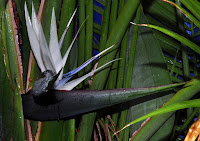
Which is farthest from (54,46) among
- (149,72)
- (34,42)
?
(149,72)

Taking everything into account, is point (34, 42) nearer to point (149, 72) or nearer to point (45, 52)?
point (45, 52)

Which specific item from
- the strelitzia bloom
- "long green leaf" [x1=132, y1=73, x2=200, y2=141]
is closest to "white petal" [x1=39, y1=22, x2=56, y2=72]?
the strelitzia bloom

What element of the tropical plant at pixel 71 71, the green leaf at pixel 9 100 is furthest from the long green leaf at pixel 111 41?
the green leaf at pixel 9 100

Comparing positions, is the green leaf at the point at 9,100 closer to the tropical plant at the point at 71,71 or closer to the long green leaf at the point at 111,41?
the tropical plant at the point at 71,71

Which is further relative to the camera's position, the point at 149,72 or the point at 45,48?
the point at 149,72

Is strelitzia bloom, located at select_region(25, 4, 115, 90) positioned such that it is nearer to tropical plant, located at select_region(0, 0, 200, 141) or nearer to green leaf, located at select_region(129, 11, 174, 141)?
tropical plant, located at select_region(0, 0, 200, 141)

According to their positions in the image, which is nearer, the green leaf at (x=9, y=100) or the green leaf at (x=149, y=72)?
the green leaf at (x=9, y=100)

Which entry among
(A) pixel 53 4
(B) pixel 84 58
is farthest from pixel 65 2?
(B) pixel 84 58

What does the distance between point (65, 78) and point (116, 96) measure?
70 mm

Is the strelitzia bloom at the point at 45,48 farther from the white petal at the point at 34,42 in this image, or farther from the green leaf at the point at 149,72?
the green leaf at the point at 149,72

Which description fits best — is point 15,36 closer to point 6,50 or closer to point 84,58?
point 6,50

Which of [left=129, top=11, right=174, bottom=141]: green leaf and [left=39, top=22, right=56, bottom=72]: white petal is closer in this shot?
[left=39, top=22, right=56, bottom=72]: white petal

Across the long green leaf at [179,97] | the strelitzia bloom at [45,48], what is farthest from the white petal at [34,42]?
the long green leaf at [179,97]

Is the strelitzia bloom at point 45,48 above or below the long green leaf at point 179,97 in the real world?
above
